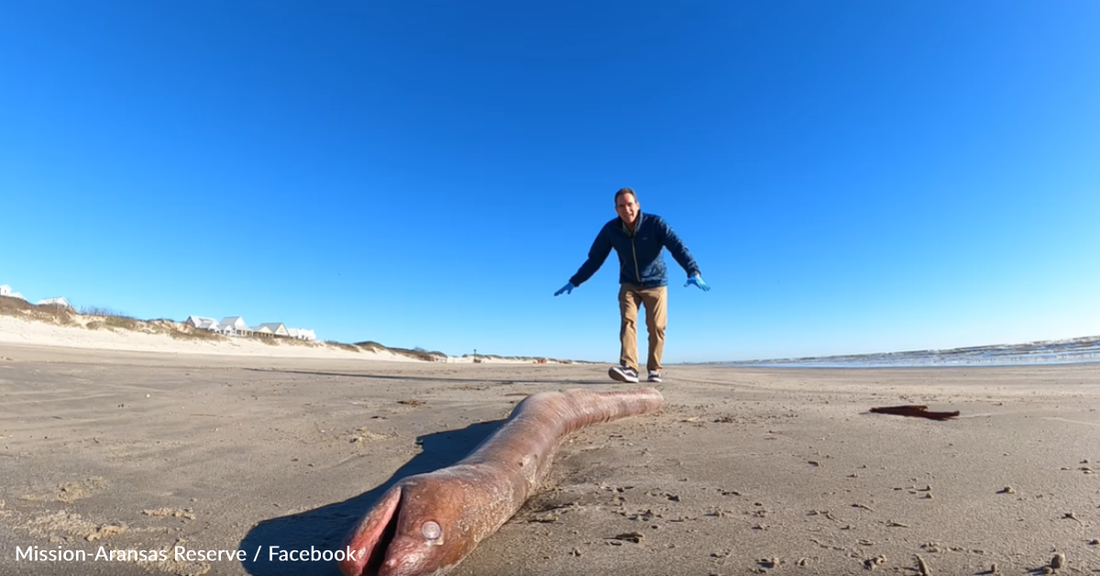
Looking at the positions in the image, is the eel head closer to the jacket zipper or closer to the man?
the man

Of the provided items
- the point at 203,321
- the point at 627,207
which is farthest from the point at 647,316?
the point at 203,321

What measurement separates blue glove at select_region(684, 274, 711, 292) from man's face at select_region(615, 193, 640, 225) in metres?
1.08

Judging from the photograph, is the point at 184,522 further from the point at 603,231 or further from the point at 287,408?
the point at 603,231

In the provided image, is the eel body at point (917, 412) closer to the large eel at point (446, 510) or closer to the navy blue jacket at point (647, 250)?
the large eel at point (446, 510)

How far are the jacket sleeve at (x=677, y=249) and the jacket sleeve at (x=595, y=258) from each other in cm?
75

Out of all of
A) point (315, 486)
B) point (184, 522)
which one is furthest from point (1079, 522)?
point (184, 522)

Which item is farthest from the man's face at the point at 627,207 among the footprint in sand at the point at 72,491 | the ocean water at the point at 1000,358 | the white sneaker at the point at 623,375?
the ocean water at the point at 1000,358

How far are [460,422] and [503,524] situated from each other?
188cm

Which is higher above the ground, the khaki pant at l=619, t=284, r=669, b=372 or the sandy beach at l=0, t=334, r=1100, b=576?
the khaki pant at l=619, t=284, r=669, b=372

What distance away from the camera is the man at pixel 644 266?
658 cm

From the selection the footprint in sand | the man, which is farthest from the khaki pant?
the footprint in sand

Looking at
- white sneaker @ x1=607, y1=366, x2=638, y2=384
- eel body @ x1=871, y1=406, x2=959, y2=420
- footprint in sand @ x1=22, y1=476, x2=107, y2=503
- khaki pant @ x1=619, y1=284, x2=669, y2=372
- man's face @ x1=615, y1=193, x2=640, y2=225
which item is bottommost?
footprint in sand @ x1=22, y1=476, x2=107, y2=503

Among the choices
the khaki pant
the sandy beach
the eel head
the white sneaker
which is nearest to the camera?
the eel head

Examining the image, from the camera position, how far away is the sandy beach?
1.36 meters
